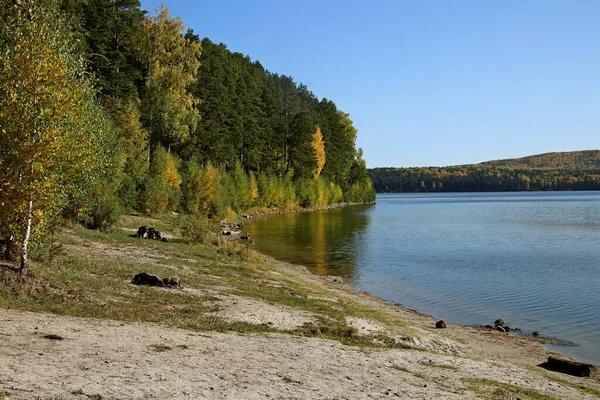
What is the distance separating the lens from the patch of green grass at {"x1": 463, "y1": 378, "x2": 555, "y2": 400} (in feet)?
38.0

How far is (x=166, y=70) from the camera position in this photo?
5200 cm

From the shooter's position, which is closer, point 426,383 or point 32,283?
point 426,383

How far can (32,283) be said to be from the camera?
1571 cm

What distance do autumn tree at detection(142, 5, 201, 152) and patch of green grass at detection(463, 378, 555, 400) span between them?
45.3 m

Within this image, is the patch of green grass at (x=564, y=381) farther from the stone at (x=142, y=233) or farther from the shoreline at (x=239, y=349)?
the stone at (x=142, y=233)

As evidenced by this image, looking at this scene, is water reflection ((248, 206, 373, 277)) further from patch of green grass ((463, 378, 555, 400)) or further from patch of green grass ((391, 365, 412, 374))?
patch of green grass ((463, 378, 555, 400))

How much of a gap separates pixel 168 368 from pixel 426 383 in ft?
18.8

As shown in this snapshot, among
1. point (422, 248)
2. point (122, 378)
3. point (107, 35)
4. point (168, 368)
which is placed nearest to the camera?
point (122, 378)

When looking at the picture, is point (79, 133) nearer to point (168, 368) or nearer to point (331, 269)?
point (168, 368)

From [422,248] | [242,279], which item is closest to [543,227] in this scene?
[422,248]

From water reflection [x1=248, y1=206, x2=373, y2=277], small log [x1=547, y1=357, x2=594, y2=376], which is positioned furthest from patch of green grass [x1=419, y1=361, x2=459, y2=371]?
water reflection [x1=248, y1=206, x2=373, y2=277]

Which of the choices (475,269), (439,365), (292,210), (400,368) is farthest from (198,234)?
(292,210)

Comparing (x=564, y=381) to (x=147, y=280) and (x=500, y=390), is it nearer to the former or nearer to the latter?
(x=500, y=390)

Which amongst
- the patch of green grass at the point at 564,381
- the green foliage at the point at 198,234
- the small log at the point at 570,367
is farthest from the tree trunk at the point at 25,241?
the green foliage at the point at 198,234
